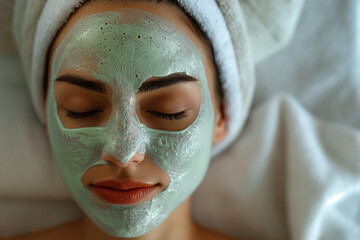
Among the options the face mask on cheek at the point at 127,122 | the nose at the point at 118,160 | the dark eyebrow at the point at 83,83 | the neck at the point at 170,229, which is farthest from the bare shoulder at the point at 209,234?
the dark eyebrow at the point at 83,83

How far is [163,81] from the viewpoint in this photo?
0.76 meters

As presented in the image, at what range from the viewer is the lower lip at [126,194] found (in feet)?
2.48

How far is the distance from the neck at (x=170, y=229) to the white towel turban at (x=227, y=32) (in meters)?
0.29

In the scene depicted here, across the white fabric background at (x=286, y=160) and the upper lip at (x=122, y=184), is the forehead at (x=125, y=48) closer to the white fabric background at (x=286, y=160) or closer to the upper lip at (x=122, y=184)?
the upper lip at (x=122, y=184)

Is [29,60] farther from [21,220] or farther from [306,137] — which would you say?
[306,137]

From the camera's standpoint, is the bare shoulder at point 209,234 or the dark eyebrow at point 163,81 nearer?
the dark eyebrow at point 163,81

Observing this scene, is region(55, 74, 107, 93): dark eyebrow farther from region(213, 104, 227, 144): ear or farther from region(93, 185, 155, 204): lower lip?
region(213, 104, 227, 144): ear

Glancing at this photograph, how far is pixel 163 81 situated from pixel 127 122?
122 millimetres

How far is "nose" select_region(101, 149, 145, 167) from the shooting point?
724 millimetres

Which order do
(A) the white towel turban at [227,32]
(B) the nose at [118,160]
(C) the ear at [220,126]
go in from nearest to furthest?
(B) the nose at [118,160] < (A) the white towel turban at [227,32] < (C) the ear at [220,126]

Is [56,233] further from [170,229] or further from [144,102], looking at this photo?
[144,102]

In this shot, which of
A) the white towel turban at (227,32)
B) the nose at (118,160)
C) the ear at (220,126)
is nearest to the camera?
the nose at (118,160)

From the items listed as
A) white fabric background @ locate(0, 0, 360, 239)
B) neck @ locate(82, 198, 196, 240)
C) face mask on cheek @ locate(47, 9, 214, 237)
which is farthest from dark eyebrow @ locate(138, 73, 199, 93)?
white fabric background @ locate(0, 0, 360, 239)

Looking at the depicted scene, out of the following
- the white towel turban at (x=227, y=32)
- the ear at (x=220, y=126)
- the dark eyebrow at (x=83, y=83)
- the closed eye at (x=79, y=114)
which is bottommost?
the closed eye at (x=79, y=114)
